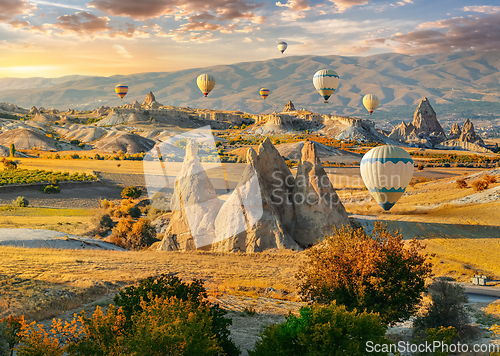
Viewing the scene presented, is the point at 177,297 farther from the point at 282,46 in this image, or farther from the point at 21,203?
the point at 282,46

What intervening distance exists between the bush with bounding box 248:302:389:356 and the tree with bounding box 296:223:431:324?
288 cm

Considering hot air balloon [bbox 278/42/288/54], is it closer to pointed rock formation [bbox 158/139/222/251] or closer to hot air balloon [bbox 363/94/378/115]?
hot air balloon [bbox 363/94/378/115]

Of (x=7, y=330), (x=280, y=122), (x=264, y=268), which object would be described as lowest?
(x=264, y=268)

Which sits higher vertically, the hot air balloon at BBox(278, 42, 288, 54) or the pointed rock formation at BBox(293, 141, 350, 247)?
the hot air balloon at BBox(278, 42, 288, 54)

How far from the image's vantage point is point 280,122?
152125mm

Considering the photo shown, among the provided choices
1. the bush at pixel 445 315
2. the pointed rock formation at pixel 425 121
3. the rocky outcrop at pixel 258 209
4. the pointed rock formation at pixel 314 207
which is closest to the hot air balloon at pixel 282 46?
the pointed rock formation at pixel 425 121

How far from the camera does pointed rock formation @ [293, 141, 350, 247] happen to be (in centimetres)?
2464

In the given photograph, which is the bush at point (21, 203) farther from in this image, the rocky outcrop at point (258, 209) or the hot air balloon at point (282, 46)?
the hot air balloon at point (282, 46)

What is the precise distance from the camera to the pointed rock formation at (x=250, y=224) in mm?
22875

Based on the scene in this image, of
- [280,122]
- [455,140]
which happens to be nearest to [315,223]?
[280,122]

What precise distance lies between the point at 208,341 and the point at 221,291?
788 cm

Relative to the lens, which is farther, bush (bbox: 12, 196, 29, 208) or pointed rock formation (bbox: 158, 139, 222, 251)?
bush (bbox: 12, 196, 29, 208)

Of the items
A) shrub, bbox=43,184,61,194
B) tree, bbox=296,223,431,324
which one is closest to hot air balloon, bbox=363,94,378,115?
shrub, bbox=43,184,61,194

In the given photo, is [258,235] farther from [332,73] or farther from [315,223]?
[332,73]
